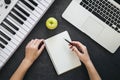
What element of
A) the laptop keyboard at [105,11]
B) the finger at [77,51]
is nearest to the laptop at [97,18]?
the laptop keyboard at [105,11]

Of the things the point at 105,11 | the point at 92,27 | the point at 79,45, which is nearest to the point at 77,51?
the point at 79,45

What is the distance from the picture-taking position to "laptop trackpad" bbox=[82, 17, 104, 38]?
157 cm

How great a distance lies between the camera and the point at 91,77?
157cm

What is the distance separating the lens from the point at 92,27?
1.57m

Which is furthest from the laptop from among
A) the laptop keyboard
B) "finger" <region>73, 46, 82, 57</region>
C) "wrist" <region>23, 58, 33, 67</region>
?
"wrist" <region>23, 58, 33, 67</region>

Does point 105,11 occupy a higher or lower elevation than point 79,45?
higher

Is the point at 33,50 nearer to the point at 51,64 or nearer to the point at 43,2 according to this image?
the point at 51,64

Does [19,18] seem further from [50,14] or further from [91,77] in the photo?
[91,77]

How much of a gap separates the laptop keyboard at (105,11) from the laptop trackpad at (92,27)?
38 millimetres

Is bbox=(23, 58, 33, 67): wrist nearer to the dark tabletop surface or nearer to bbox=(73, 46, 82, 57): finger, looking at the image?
the dark tabletop surface

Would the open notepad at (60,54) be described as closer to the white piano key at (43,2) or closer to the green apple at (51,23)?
the green apple at (51,23)

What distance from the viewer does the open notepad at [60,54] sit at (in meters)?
1.56

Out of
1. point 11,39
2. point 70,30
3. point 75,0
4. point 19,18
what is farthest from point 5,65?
point 75,0

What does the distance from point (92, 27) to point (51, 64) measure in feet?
1.01
